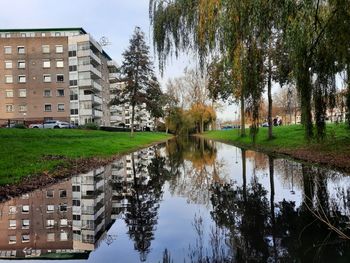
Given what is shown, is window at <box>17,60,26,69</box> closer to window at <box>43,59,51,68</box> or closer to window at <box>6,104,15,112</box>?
window at <box>43,59,51,68</box>

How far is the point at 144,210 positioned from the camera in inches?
344

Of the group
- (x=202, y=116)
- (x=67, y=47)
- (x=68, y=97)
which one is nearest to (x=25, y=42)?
(x=67, y=47)

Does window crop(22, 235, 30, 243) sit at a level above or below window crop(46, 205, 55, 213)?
below

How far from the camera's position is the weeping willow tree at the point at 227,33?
691cm

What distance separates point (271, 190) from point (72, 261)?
266 inches

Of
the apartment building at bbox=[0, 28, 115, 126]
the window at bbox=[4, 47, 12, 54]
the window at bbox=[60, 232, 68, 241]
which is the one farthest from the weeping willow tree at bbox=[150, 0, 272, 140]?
the window at bbox=[4, 47, 12, 54]

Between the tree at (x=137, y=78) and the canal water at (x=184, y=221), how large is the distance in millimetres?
38204

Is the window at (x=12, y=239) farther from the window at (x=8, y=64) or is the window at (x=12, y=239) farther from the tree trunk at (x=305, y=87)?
the window at (x=8, y=64)

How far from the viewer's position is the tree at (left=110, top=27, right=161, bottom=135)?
50.7m

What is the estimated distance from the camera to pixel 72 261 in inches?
216

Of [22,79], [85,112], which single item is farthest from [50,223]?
[22,79]

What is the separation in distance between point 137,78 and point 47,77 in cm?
2978

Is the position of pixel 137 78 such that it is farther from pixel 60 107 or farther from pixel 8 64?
pixel 8 64

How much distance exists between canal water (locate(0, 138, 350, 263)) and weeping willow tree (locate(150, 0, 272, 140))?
225 cm
